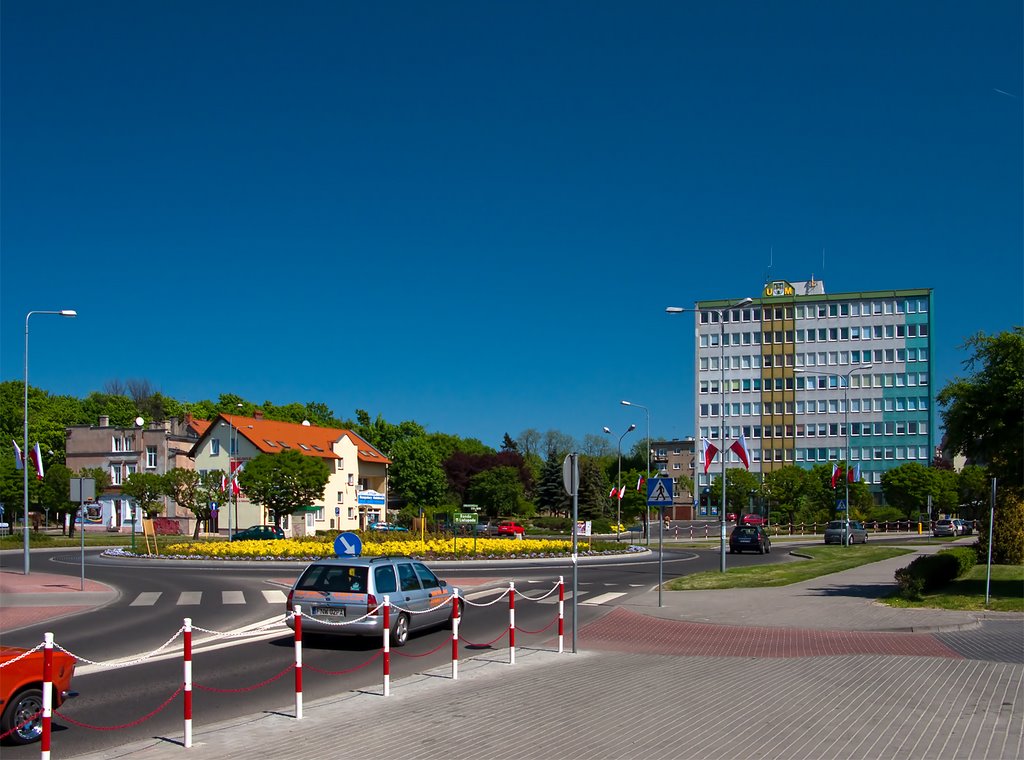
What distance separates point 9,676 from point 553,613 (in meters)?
13.5

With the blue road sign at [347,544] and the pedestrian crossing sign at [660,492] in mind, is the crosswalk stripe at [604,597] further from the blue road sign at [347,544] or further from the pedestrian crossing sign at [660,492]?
the blue road sign at [347,544]

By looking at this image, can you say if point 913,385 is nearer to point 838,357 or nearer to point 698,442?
point 838,357

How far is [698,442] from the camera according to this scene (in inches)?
4218

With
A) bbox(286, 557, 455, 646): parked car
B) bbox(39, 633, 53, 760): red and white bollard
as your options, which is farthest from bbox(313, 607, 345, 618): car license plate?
bbox(39, 633, 53, 760): red and white bollard

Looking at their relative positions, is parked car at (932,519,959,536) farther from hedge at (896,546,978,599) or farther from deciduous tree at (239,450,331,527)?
hedge at (896,546,978,599)

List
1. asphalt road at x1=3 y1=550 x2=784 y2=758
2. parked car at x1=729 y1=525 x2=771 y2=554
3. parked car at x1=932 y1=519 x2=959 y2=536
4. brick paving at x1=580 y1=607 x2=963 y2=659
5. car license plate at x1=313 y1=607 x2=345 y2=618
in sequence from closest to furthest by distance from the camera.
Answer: asphalt road at x1=3 y1=550 x2=784 y2=758
brick paving at x1=580 y1=607 x2=963 y2=659
car license plate at x1=313 y1=607 x2=345 y2=618
parked car at x1=729 y1=525 x2=771 y2=554
parked car at x1=932 y1=519 x2=959 y2=536

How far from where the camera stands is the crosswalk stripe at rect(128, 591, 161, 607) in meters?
23.2

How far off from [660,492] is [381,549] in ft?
65.7

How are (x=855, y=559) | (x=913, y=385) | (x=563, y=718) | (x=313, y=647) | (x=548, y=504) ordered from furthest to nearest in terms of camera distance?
(x=913, y=385) < (x=548, y=504) < (x=855, y=559) < (x=313, y=647) < (x=563, y=718)

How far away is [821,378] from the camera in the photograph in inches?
4281

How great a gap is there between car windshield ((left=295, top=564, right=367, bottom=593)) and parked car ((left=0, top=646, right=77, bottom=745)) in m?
6.26

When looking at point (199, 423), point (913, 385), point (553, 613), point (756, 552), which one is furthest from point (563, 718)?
point (913, 385)

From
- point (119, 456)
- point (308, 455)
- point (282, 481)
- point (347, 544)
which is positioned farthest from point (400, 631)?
point (119, 456)

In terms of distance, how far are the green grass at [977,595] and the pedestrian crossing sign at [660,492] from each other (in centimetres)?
513
